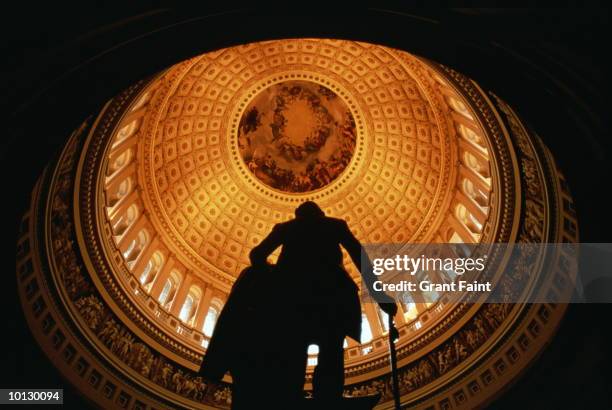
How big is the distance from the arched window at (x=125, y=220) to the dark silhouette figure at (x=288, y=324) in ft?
45.5

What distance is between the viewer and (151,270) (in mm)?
20344

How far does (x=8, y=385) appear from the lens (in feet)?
36.1

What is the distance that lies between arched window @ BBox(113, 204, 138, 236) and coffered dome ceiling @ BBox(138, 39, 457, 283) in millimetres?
725

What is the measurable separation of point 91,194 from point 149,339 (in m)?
4.89

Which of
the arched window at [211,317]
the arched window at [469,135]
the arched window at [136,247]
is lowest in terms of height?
the arched window at [211,317]

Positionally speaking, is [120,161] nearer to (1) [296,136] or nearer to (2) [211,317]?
(2) [211,317]

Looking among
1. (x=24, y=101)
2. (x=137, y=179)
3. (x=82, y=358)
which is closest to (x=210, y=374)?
(x=24, y=101)

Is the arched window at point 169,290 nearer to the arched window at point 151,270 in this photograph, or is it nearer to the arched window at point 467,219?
the arched window at point 151,270

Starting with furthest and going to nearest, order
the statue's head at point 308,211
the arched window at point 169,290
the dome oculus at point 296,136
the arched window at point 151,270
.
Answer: the dome oculus at point 296,136
the arched window at point 169,290
the arched window at point 151,270
the statue's head at point 308,211

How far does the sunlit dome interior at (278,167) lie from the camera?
19.4 meters

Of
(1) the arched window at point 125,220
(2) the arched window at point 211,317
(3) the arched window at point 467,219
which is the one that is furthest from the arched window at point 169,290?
(3) the arched window at point 467,219

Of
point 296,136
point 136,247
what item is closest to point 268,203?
point 296,136

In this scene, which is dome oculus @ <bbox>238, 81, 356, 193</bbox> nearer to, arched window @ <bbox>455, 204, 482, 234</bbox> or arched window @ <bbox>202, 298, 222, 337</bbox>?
arched window @ <bbox>455, 204, 482, 234</bbox>

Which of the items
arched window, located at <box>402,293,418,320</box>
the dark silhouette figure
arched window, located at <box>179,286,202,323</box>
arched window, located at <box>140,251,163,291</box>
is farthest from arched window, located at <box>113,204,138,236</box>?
the dark silhouette figure
